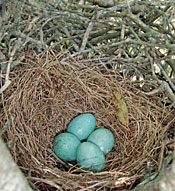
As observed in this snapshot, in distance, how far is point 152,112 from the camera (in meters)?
1.69

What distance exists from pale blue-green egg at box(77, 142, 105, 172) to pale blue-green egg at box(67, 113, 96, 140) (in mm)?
169

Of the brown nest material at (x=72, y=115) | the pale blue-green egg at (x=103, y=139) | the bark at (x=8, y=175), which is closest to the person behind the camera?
the bark at (x=8, y=175)

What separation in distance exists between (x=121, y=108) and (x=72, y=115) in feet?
1.21

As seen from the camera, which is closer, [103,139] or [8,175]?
[8,175]

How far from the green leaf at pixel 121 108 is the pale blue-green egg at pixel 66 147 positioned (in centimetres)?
34

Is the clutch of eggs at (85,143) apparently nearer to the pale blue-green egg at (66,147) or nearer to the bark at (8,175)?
the pale blue-green egg at (66,147)

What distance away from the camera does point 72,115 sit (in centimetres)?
187

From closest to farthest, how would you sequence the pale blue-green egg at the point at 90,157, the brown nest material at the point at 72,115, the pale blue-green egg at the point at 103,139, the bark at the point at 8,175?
the bark at the point at 8,175 → the brown nest material at the point at 72,115 → the pale blue-green egg at the point at 90,157 → the pale blue-green egg at the point at 103,139

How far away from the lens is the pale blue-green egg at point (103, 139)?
5.38 feet

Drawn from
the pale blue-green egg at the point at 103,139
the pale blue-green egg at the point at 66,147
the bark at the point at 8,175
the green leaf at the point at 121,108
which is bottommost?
the pale blue-green egg at the point at 66,147

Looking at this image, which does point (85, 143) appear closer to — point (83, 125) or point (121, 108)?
point (83, 125)

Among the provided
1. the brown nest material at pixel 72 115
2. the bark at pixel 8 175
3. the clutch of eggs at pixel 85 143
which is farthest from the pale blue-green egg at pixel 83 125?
the bark at pixel 8 175

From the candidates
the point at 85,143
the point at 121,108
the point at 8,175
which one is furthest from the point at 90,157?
the point at 8,175

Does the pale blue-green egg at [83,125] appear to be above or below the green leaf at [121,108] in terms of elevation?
below
